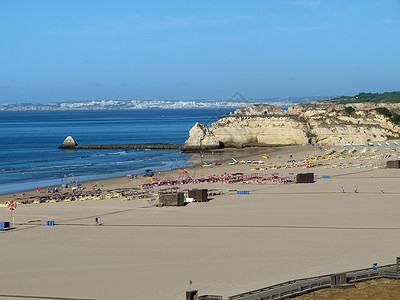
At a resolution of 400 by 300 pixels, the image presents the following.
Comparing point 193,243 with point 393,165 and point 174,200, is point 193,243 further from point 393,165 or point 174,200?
point 393,165

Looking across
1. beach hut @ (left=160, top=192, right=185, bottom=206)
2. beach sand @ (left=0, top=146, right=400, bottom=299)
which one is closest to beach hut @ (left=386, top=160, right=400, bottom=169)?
beach sand @ (left=0, top=146, right=400, bottom=299)

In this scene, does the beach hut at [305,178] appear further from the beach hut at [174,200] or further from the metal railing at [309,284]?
the metal railing at [309,284]

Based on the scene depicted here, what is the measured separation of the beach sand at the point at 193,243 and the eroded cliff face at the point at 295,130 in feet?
170

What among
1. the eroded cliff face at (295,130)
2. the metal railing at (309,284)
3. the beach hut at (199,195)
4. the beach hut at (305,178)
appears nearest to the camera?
the metal railing at (309,284)

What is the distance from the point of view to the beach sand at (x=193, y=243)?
68.3 feet

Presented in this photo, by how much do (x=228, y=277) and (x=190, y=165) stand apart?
5073cm

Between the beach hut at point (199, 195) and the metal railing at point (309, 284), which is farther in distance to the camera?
the beach hut at point (199, 195)

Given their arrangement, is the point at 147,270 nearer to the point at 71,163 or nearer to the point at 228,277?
the point at 228,277

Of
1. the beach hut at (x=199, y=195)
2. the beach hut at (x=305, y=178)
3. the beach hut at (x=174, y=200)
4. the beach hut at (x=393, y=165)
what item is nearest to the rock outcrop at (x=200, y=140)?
the beach hut at (x=393, y=165)

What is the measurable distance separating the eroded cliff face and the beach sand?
51683 millimetres

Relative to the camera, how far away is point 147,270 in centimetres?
2231

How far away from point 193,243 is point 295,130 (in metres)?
70.9

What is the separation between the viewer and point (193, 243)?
87.0 ft

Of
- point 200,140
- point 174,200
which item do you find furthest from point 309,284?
point 200,140
